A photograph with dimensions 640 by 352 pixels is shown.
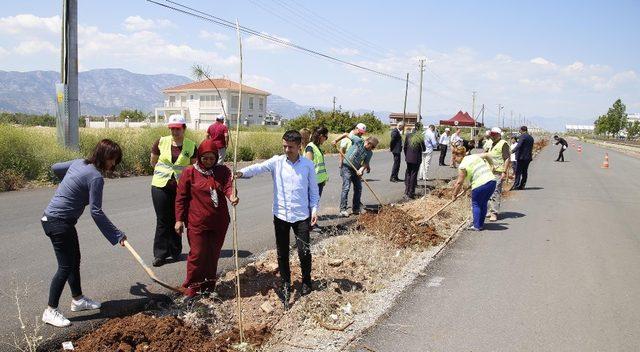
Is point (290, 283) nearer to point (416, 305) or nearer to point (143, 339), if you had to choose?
point (416, 305)

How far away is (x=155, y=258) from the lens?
5.95 metres

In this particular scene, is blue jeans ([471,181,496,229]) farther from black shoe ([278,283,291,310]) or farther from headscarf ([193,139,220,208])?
headscarf ([193,139,220,208])

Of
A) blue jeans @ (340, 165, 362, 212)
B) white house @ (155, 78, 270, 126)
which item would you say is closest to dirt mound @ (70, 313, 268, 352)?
blue jeans @ (340, 165, 362, 212)

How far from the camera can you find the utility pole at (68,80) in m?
14.1

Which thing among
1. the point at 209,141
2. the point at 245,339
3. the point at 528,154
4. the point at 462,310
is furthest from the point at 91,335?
the point at 528,154

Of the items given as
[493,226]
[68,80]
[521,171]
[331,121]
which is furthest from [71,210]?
[331,121]

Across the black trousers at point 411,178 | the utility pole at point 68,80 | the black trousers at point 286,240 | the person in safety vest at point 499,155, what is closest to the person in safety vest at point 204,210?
the black trousers at point 286,240

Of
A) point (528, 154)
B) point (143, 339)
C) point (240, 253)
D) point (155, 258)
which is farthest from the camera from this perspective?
point (528, 154)

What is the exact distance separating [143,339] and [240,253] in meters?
2.98

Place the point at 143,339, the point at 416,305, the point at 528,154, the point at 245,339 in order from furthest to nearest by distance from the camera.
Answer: the point at 528,154 → the point at 416,305 → the point at 245,339 → the point at 143,339

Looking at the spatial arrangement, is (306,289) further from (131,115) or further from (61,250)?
(131,115)

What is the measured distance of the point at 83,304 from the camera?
4477 millimetres

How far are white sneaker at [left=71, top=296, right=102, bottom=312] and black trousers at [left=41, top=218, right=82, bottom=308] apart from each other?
0.93 feet

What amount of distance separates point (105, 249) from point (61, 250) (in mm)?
2598
